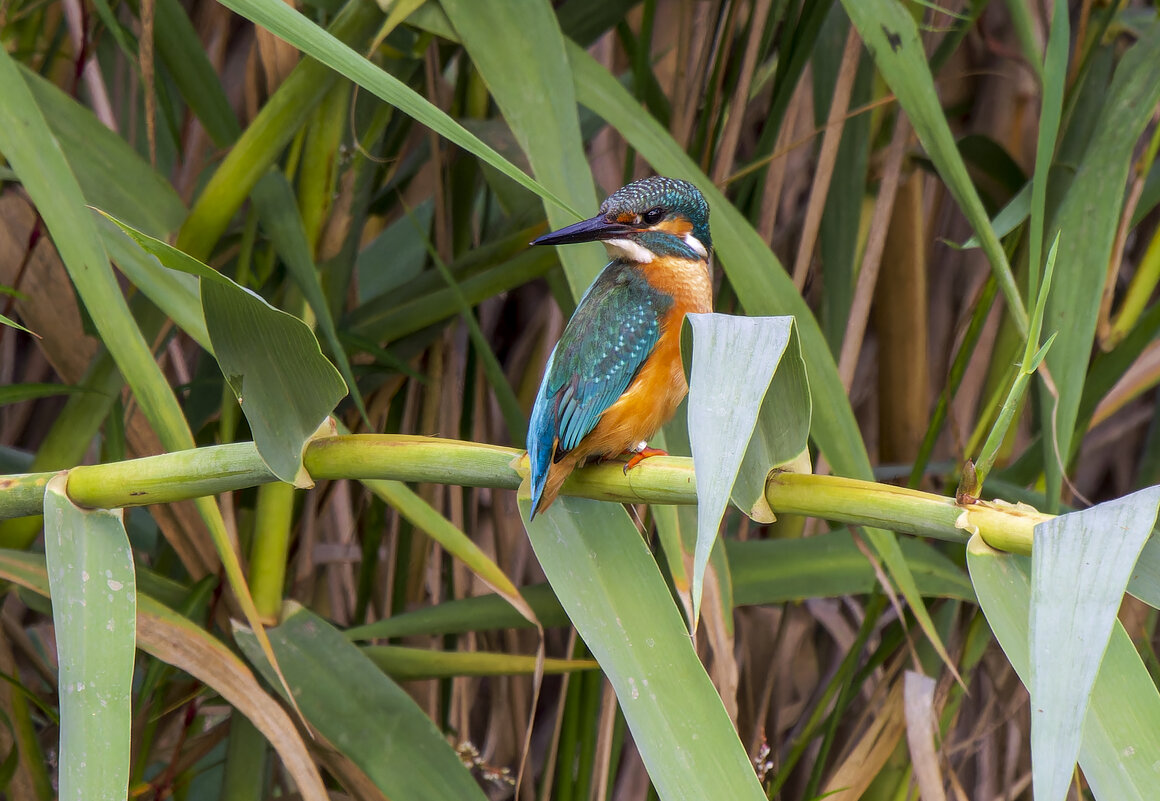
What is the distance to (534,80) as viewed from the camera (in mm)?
855

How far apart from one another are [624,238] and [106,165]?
487 mm

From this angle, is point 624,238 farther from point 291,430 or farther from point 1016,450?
point 1016,450

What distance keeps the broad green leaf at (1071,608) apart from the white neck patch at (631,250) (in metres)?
0.63

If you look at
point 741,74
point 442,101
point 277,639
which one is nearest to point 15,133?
point 277,639

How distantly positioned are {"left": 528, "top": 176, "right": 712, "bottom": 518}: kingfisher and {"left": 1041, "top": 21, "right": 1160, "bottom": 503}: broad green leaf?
320mm

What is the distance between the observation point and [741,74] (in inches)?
47.8

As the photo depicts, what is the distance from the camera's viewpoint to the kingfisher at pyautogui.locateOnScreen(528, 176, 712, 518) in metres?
0.83

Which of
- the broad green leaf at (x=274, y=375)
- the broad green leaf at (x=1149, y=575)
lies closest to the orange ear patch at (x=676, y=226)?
the broad green leaf at (x=274, y=375)

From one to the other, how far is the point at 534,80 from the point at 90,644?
532 millimetres

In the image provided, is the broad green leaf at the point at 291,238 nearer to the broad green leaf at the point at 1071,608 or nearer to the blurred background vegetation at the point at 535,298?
the blurred background vegetation at the point at 535,298

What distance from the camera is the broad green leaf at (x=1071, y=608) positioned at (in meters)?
0.38

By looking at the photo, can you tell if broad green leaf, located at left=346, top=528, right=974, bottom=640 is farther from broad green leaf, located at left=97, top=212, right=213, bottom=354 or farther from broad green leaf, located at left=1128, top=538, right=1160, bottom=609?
broad green leaf, located at left=1128, top=538, right=1160, bottom=609

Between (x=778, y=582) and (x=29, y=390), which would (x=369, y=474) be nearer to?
(x=29, y=390)

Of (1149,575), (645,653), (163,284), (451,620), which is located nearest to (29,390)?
(163,284)
